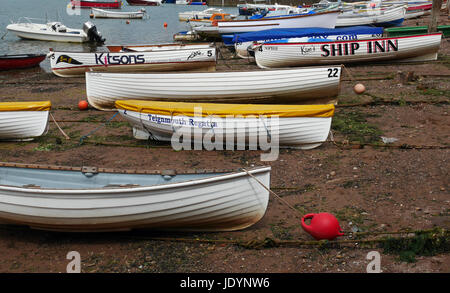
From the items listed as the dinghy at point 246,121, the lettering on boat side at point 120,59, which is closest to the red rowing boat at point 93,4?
the lettering on boat side at point 120,59

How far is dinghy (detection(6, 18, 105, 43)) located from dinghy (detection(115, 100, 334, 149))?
2635cm

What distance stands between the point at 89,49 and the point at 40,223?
2927cm

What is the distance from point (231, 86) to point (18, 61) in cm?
1629

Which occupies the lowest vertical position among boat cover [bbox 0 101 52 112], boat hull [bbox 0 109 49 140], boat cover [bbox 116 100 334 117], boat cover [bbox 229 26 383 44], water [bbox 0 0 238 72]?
water [bbox 0 0 238 72]

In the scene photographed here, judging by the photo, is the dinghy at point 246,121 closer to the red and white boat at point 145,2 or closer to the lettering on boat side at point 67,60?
the lettering on boat side at point 67,60

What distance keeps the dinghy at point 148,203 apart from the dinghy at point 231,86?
7113 mm

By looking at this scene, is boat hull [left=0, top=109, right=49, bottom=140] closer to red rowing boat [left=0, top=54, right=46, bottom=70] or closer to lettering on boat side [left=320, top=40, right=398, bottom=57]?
lettering on boat side [left=320, top=40, right=398, bottom=57]

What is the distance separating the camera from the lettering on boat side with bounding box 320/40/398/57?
1938 centimetres

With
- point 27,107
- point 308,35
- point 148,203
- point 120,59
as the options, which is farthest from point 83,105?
point 308,35

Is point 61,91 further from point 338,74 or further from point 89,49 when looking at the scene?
point 89,49

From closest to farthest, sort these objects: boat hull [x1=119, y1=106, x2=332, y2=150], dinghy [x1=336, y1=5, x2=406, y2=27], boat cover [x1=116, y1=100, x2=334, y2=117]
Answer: boat cover [x1=116, y1=100, x2=334, y2=117] → boat hull [x1=119, y1=106, x2=332, y2=150] → dinghy [x1=336, y1=5, x2=406, y2=27]

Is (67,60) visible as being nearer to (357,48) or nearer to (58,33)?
(357,48)

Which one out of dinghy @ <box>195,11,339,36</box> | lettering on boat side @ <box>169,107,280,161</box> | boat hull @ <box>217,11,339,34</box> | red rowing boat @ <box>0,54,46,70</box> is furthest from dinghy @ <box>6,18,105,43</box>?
lettering on boat side @ <box>169,107,280,161</box>
